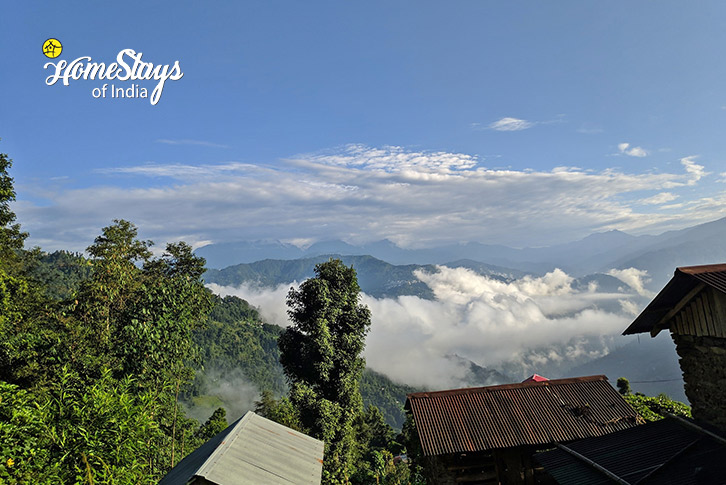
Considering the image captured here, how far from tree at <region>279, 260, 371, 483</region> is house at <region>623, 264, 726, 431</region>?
44.5ft

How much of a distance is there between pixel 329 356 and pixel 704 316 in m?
14.9

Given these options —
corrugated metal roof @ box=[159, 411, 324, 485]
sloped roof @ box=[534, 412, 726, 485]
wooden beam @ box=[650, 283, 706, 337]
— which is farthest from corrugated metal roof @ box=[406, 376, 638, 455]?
wooden beam @ box=[650, 283, 706, 337]

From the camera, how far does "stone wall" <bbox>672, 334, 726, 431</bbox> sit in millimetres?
8219

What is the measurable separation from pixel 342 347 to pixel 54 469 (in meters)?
13.5

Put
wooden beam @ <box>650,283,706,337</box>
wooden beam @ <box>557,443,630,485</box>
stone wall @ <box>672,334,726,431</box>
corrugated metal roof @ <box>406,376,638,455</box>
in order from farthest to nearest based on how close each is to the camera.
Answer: corrugated metal roof @ <box>406,376,638,455</box>, wooden beam @ <box>650,283,706,337</box>, stone wall @ <box>672,334,726,431</box>, wooden beam @ <box>557,443,630,485</box>

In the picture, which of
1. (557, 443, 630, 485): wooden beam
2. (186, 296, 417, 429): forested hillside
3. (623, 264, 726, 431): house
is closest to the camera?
(557, 443, 630, 485): wooden beam

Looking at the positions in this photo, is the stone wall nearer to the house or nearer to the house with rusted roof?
the house

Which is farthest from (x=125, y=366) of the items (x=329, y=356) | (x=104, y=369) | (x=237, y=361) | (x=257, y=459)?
(x=237, y=361)

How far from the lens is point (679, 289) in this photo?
8859 mm

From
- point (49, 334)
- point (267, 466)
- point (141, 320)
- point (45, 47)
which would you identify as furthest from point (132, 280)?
point (267, 466)

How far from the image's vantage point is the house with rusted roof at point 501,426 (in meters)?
13.0

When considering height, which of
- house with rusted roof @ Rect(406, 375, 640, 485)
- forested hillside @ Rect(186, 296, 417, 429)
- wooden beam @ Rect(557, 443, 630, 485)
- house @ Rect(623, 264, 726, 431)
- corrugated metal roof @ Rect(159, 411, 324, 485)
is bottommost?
forested hillside @ Rect(186, 296, 417, 429)

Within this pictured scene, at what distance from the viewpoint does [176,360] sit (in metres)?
20.5

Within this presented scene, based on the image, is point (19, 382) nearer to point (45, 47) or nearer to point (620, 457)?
point (45, 47)
